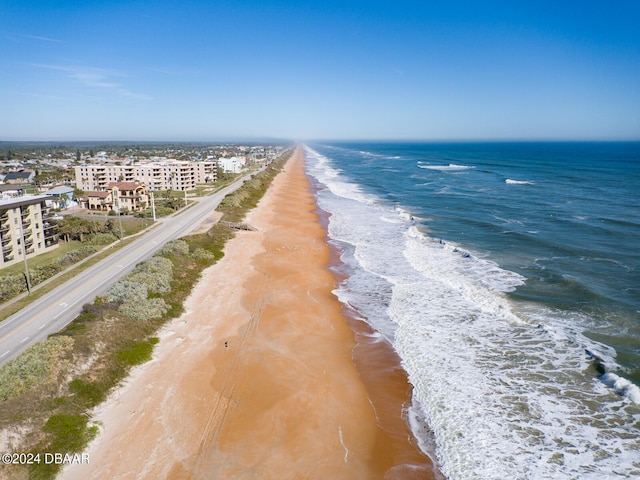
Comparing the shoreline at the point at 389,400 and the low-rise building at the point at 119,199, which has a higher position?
the low-rise building at the point at 119,199

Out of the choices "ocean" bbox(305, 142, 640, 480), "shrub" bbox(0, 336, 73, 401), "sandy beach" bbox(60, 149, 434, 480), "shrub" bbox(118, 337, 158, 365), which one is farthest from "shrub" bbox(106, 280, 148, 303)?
"ocean" bbox(305, 142, 640, 480)

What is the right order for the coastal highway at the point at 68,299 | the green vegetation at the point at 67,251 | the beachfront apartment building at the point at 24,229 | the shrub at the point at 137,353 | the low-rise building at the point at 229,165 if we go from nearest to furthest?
the shrub at the point at 137,353
the coastal highway at the point at 68,299
the green vegetation at the point at 67,251
the beachfront apartment building at the point at 24,229
the low-rise building at the point at 229,165

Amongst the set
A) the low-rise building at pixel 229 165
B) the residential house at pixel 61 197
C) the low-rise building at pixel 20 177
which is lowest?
the residential house at pixel 61 197

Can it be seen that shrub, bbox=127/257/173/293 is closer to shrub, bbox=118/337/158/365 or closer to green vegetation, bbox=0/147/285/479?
green vegetation, bbox=0/147/285/479

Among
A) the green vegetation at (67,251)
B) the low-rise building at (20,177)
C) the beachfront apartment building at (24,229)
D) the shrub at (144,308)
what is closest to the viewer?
the shrub at (144,308)

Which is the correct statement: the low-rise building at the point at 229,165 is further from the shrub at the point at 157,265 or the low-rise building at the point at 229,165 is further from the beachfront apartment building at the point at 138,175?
the shrub at the point at 157,265

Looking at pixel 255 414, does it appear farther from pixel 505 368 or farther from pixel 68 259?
pixel 68 259

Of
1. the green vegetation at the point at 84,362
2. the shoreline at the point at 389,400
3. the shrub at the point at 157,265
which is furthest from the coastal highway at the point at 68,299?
the shoreline at the point at 389,400
